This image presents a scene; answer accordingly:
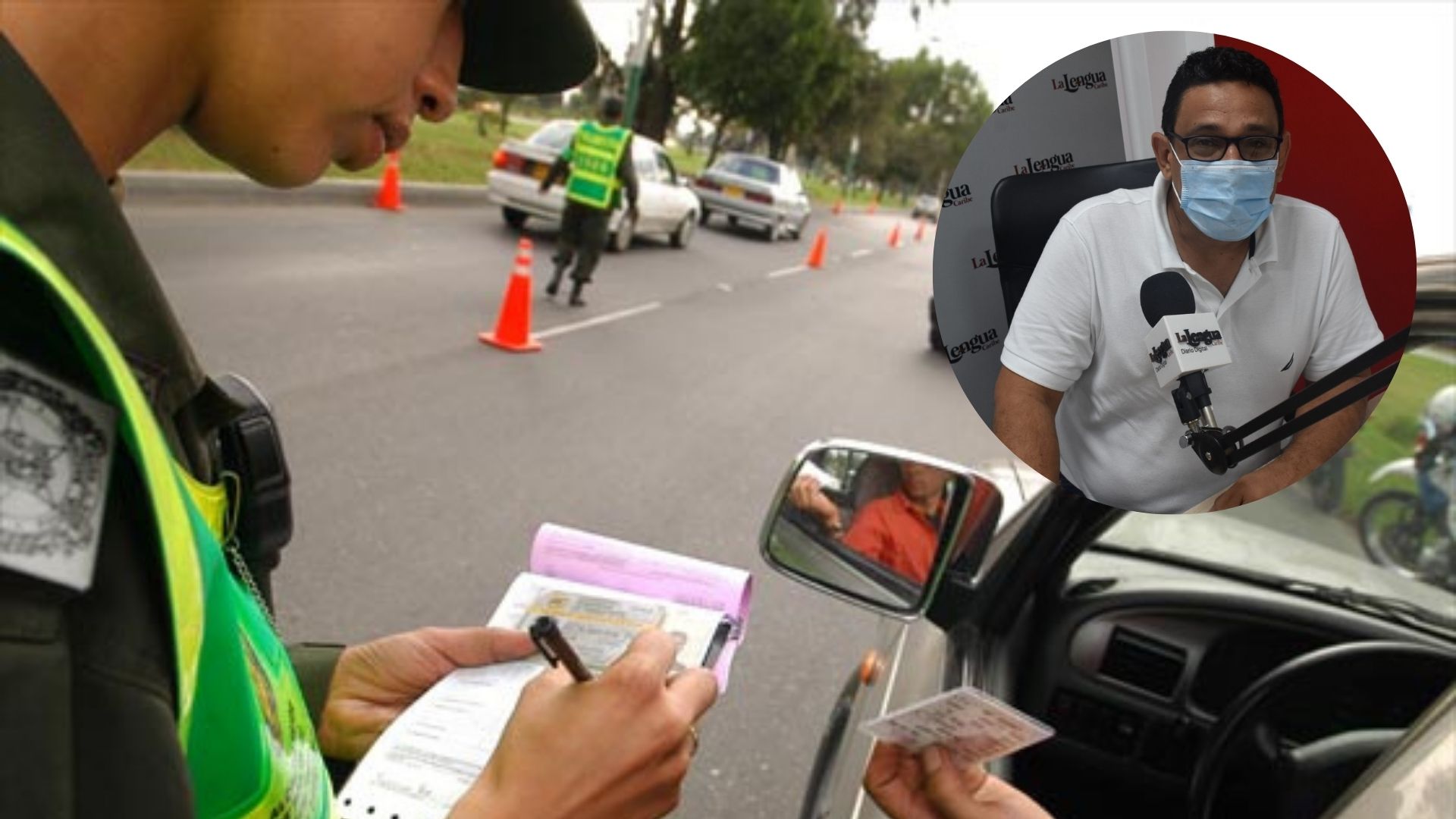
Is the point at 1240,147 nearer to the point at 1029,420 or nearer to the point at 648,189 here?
the point at 1029,420

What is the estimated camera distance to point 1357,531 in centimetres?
206

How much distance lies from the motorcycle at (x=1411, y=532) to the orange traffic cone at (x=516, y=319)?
5.82 m

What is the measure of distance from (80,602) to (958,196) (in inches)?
22.2

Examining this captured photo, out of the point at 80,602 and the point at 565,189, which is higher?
the point at 80,602

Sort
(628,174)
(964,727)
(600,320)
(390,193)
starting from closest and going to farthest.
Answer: (964,727) → (600,320) → (628,174) → (390,193)

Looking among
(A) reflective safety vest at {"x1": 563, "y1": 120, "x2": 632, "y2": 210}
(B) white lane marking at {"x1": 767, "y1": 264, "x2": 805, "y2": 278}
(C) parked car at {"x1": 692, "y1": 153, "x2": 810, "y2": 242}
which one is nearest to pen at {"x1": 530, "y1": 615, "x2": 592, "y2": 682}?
(A) reflective safety vest at {"x1": 563, "y1": 120, "x2": 632, "y2": 210}

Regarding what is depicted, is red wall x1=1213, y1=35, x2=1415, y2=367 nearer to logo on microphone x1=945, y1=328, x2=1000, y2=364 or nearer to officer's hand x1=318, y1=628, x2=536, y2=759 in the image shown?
logo on microphone x1=945, y1=328, x2=1000, y2=364

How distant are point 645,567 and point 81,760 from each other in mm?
1008

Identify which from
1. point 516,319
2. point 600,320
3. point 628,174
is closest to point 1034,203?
point 516,319

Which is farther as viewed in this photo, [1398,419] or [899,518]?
[899,518]

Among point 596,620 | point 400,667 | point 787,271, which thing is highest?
point 596,620

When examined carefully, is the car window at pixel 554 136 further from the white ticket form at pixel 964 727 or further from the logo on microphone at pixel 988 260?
the logo on microphone at pixel 988 260

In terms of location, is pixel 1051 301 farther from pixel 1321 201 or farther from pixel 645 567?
pixel 645 567

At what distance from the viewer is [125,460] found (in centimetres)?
60
